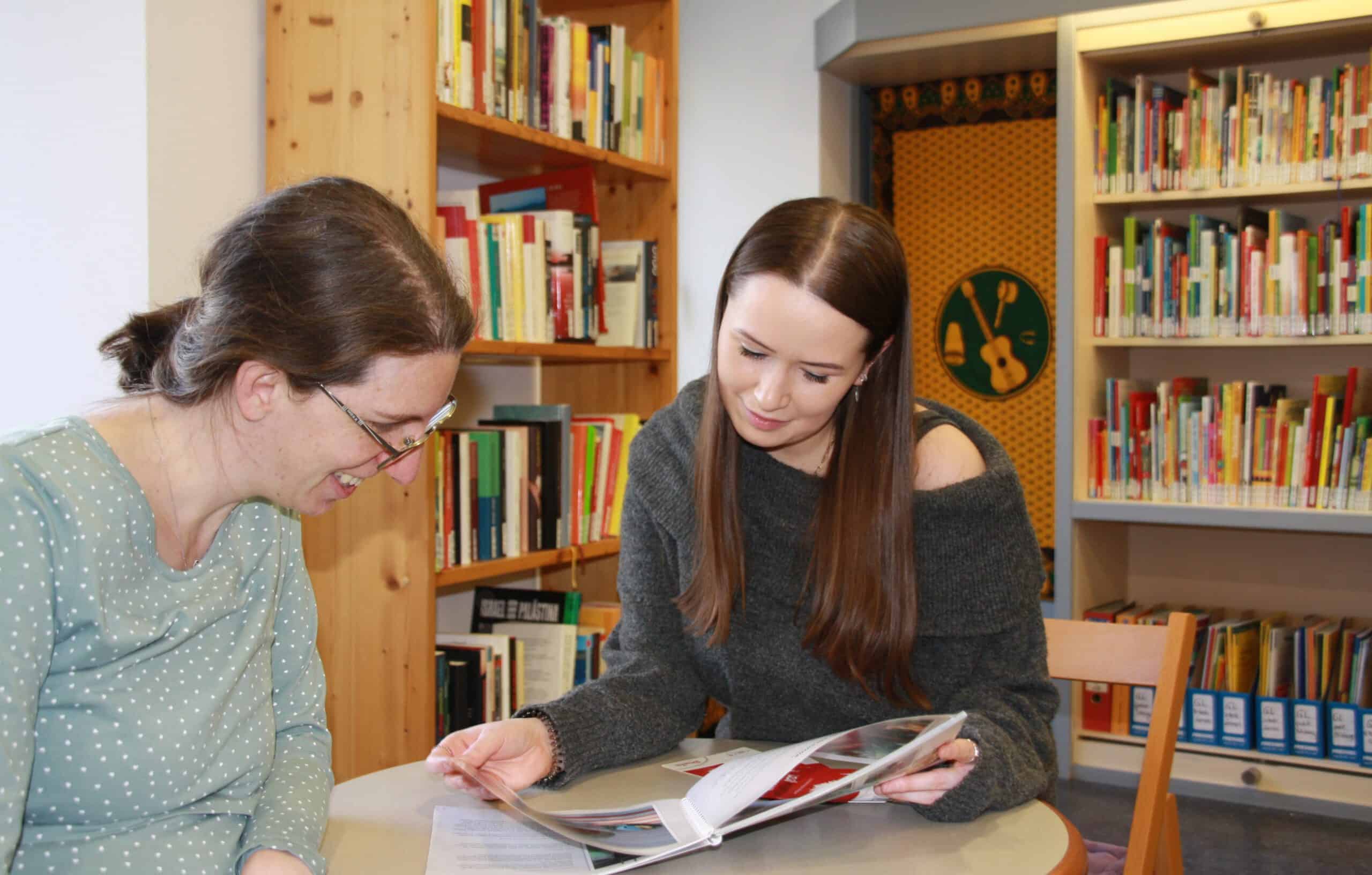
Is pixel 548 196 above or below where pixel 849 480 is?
above

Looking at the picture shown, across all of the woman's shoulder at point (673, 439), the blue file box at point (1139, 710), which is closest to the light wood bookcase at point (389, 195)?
the woman's shoulder at point (673, 439)

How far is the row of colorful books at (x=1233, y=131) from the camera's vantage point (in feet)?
10.3

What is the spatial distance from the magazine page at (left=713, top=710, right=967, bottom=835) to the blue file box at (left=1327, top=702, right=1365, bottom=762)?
2.50m

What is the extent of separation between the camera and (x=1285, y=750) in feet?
10.7

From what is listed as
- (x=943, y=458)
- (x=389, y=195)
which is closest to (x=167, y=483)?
(x=943, y=458)

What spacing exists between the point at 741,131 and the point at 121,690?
11.5 feet

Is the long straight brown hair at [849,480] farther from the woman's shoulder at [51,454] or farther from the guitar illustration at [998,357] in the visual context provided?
the guitar illustration at [998,357]

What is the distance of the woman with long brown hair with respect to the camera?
1.46 meters

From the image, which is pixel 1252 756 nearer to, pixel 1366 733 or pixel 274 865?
pixel 1366 733

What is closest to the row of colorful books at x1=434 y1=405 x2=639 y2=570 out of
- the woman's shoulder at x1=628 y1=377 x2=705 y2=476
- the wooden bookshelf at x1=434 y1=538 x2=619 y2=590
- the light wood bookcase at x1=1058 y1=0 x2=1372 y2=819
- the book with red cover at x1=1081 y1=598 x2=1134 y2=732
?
the wooden bookshelf at x1=434 y1=538 x2=619 y2=590

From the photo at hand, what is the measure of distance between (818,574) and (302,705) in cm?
66

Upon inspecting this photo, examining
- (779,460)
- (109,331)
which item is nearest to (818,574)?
(779,460)

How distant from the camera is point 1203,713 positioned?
3.36 metres

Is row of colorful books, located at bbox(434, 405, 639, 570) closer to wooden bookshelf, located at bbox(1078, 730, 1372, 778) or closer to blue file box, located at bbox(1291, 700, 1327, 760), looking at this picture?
wooden bookshelf, located at bbox(1078, 730, 1372, 778)
